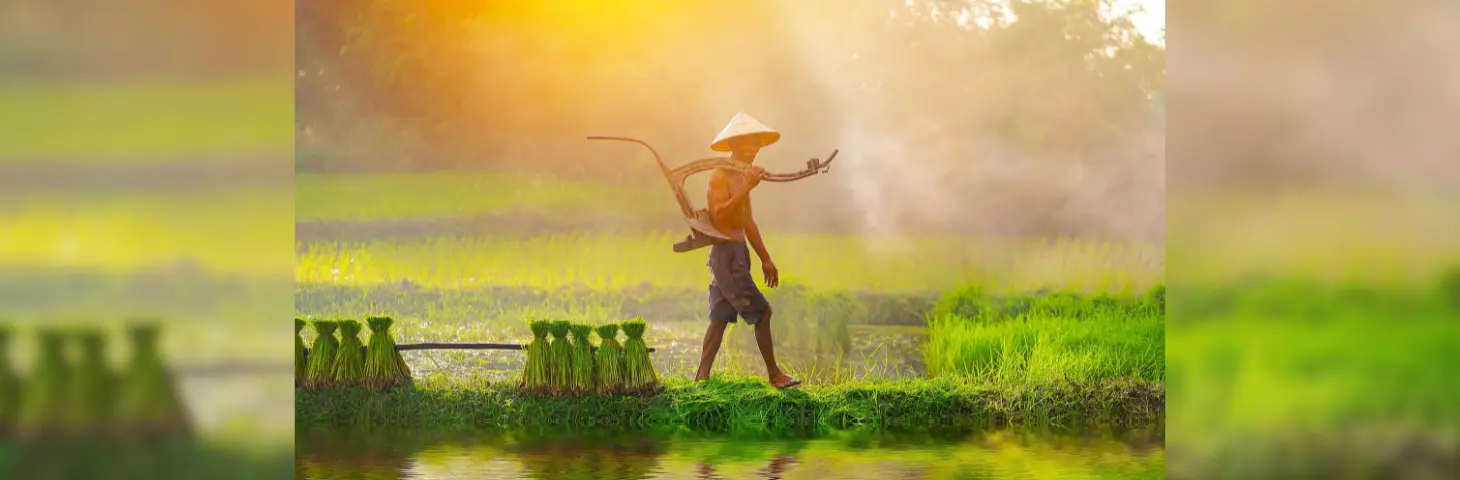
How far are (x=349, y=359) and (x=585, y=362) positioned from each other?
125 cm

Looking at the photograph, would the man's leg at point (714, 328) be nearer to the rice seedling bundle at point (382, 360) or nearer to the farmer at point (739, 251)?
the farmer at point (739, 251)

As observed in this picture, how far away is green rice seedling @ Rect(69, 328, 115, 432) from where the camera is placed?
3609 millimetres

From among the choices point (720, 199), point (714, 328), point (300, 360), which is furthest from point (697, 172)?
point (300, 360)

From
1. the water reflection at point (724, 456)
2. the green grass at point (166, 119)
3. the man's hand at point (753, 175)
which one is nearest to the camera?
the green grass at point (166, 119)

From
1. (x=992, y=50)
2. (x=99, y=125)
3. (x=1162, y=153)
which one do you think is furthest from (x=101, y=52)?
(x=1162, y=153)

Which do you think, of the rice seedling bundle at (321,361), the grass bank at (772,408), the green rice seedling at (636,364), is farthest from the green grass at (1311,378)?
the rice seedling bundle at (321,361)

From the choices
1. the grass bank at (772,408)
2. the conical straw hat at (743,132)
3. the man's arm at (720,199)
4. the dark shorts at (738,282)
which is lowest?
the grass bank at (772,408)

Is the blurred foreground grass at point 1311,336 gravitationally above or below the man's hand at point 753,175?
below

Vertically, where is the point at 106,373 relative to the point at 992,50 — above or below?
below

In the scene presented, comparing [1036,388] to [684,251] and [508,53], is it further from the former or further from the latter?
[508,53]

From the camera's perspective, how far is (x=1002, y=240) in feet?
22.5

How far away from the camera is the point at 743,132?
6.48 metres

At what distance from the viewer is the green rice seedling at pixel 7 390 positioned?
3.65 meters

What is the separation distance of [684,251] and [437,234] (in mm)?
1349
